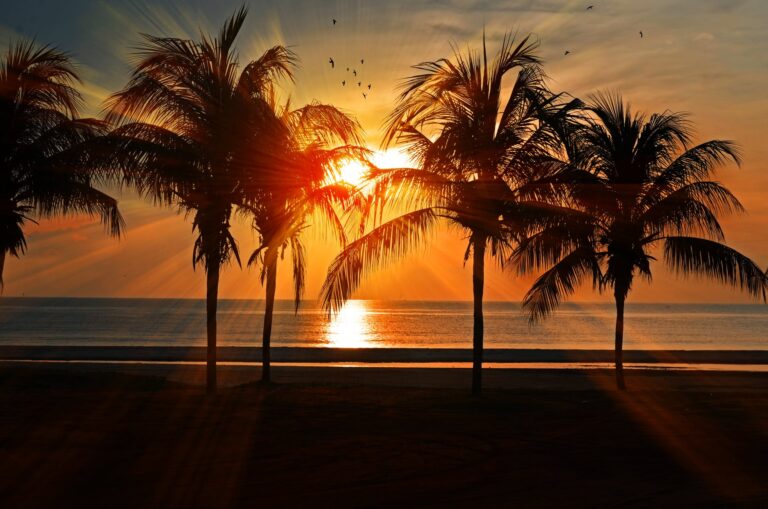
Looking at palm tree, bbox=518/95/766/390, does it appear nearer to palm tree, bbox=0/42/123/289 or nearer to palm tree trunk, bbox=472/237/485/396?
palm tree trunk, bbox=472/237/485/396

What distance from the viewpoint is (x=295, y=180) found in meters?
17.1

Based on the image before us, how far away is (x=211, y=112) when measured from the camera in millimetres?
16766

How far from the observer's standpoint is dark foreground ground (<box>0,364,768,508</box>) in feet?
28.2

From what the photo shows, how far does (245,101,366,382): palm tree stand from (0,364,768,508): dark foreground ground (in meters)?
3.52

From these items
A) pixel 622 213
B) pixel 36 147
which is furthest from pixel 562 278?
pixel 36 147

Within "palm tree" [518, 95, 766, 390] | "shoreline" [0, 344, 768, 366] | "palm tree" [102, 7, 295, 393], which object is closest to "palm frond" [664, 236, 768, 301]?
"palm tree" [518, 95, 766, 390]

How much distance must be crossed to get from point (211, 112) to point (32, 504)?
10.4 m

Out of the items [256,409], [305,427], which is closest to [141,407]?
[256,409]

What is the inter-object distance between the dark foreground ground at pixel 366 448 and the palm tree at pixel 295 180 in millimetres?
3517

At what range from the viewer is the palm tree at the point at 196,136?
1655 cm

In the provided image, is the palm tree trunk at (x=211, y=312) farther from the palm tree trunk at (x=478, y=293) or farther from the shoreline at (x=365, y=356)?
the shoreline at (x=365, y=356)

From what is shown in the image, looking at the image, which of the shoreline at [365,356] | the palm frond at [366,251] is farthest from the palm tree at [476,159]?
the shoreline at [365,356]

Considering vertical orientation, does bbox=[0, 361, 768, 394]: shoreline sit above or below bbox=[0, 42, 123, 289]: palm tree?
below

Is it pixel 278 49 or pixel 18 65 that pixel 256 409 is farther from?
pixel 18 65
